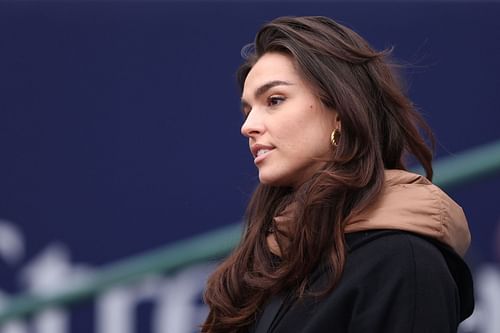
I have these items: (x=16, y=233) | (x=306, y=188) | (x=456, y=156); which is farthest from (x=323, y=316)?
(x=16, y=233)

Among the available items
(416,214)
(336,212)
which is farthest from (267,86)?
(416,214)

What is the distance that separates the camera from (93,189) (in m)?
3.39

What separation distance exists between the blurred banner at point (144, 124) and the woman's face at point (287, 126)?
1253 millimetres

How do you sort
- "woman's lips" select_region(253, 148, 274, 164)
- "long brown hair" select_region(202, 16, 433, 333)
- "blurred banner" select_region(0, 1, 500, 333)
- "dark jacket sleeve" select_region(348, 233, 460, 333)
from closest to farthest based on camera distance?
"dark jacket sleeve" select_region(348, 233, 460, 333), "long brown hair" select_region(202, 16, 433, 333), "woman's lips" select_region(253, 148, 274, 164), "blurred banner" select_region(0, 1, 500, 333)

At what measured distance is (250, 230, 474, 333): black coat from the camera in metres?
1.81

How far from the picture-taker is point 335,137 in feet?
6.71

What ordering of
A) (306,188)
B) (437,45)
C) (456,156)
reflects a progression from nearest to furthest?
(306,188) < (456,156) < (437,45)

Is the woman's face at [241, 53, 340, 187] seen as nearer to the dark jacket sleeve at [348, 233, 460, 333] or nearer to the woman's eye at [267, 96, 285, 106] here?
the woman's eye at [267, 96, 285, 106]

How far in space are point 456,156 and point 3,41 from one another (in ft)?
4.85

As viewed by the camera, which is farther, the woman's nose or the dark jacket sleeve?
the woman's nose

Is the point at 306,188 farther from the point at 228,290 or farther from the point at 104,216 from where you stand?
the point at 104,216

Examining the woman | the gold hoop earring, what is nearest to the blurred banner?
the woman

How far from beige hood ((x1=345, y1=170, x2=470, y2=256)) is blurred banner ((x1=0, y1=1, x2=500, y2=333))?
1.38 meters

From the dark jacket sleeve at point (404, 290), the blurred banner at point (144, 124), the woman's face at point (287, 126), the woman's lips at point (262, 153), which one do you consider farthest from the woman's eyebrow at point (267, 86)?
the blurred banner at point (144, 124)
